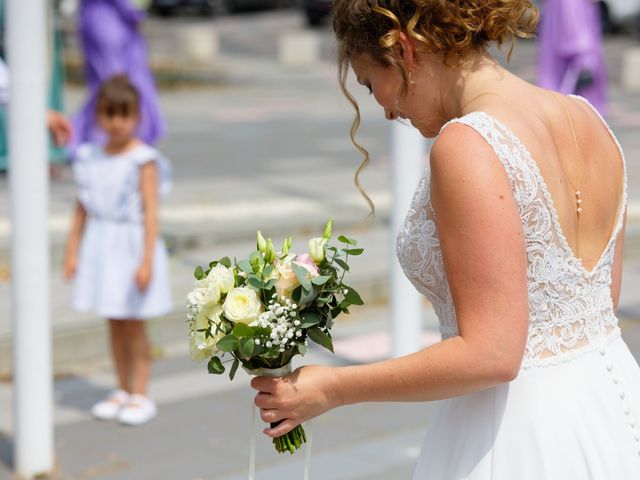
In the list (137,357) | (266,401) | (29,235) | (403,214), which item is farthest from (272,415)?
(403,214)

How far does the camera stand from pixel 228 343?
2.26m

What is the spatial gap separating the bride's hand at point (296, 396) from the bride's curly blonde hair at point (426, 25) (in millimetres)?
556

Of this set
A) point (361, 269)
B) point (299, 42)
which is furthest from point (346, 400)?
point (299, 42)

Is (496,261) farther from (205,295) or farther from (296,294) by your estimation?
(205,295)

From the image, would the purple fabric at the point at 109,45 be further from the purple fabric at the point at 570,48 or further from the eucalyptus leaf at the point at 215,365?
the eucalyptus leaf at the point at 215,365

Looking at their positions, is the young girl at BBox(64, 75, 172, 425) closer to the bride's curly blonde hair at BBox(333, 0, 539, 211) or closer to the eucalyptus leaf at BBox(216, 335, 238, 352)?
the eucalyptus leaf at BBox(216, 335, 238, 352)

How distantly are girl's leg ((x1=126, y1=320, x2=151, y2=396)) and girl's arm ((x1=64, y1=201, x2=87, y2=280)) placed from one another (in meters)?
0.38

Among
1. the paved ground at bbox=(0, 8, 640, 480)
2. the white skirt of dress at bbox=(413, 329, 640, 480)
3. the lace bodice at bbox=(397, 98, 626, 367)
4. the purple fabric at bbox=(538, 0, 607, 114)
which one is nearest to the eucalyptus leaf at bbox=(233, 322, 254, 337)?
the lace bodice at bbox=(397, 98, 626, 367)

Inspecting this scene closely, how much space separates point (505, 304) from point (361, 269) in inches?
244

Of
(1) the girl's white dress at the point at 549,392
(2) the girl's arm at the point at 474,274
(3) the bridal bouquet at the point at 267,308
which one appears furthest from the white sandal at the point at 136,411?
(2) the girl's arm at the point at 474,274

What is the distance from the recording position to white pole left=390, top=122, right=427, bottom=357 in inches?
227

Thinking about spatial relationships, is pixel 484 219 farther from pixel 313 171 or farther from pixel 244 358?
pixel 313 171

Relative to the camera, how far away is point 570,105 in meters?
2.25

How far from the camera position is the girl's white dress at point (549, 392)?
216 cm
